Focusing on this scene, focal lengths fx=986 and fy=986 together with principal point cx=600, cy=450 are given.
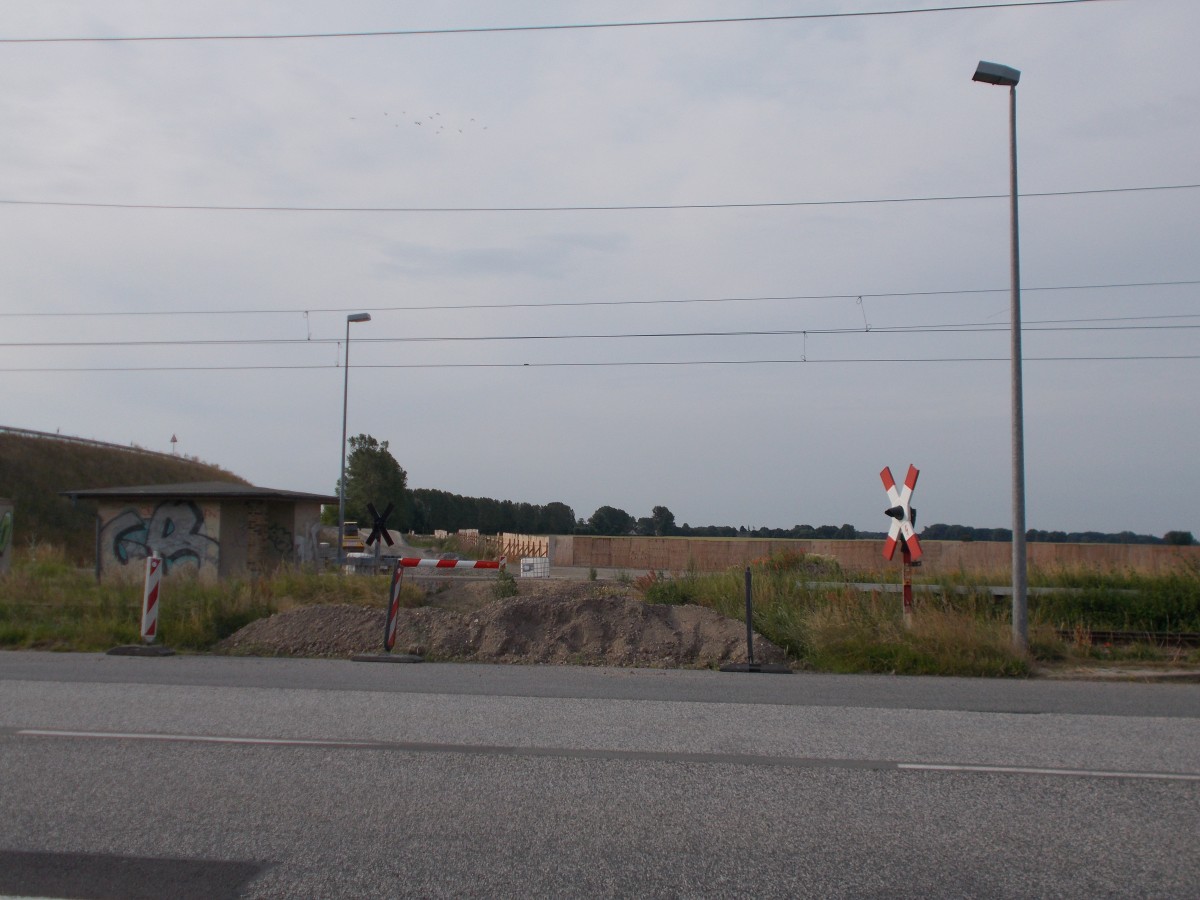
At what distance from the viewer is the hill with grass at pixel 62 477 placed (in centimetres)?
4631

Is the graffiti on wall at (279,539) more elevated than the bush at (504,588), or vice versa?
the graffiti on wall at (279,539)

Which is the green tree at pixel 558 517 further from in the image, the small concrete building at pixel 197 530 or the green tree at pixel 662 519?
the small concrete building at pixel 197 530

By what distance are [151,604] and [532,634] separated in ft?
18.6

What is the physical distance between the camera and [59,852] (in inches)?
209

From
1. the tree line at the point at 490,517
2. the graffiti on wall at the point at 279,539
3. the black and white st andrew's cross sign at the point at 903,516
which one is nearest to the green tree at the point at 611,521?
the tree line at the point at 490,517

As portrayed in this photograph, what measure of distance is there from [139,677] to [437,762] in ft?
19.8

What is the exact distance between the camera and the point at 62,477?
51.8 meters

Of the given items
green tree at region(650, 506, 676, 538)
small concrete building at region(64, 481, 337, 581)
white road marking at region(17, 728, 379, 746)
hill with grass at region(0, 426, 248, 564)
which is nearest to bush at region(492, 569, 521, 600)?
small concrete building at region(64, 481, 337, 581)

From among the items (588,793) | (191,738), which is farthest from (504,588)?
(588,793)

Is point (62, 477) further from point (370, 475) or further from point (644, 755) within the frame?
point (644, 755)

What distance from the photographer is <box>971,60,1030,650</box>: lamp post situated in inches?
558

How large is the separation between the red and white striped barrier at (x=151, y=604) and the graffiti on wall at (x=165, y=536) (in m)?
9.61

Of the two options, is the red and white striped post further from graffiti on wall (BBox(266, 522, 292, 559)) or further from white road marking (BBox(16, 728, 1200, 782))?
graffiti on wall (BBox(266, 522, 292, 559))

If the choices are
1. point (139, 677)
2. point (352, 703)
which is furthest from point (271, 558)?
point (352, 703)
